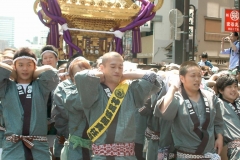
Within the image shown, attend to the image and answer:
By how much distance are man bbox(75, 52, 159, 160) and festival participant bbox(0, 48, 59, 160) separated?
595 mm

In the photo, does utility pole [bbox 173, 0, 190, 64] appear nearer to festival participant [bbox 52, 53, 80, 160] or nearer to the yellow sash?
festival participant [bbox 52, 53, 80, 160]

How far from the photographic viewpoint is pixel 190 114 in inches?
140

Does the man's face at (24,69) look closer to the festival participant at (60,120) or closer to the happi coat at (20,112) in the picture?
the happi coat at (20,112)

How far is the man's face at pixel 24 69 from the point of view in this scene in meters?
3.75

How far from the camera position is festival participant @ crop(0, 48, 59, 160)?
11.8 ft

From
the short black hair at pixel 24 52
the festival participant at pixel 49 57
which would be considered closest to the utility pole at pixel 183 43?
the festival participant at pixel 49 57

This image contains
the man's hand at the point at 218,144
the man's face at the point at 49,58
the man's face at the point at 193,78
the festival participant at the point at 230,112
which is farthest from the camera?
the man's face at the point at 49,58

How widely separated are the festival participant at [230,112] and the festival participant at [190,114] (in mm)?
368

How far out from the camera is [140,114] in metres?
4.80

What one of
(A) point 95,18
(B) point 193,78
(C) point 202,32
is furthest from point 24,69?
(C) point 202,32

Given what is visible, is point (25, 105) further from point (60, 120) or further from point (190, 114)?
point (190, 114)

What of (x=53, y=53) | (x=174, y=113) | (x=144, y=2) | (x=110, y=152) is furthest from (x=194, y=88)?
(x=144, y=2)

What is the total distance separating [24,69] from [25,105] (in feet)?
1.10

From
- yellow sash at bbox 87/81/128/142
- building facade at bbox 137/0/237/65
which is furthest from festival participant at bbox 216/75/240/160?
building facade at bbox 137/0/237/65
